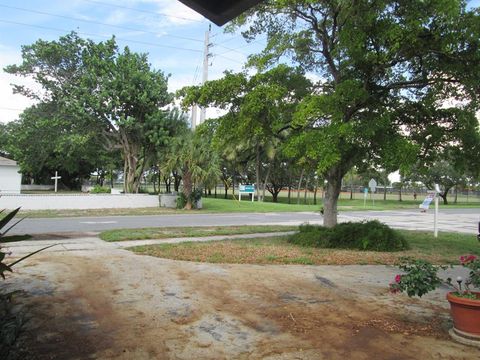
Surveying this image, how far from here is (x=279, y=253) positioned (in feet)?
Answer: 35.2

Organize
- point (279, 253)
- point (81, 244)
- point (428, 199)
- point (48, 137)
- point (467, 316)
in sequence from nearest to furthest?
1. point (467, 316)
2. point (279, 253)
3. point (81, 244)
4. point (428, 199)
5. point (48, 137)

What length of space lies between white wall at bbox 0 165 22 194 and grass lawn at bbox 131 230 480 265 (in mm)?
27623

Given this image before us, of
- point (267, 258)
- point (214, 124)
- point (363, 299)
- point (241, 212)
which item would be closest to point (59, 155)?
point (241, 212)

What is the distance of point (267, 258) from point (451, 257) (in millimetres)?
4839

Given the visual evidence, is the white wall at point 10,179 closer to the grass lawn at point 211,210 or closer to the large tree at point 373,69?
the grass lawn at point 211,210

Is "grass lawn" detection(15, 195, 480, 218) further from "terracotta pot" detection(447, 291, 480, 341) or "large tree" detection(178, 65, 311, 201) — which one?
A: "terracotta pot" detection(447, 291, 480, 341)

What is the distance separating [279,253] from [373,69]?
16.7 feet

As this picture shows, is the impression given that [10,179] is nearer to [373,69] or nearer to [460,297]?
[373,69]

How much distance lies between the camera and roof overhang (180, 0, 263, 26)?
15.0 ft

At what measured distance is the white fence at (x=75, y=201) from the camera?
933 inches

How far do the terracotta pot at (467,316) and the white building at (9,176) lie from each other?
115 feet

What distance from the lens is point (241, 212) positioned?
2736 cm

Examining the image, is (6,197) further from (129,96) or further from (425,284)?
(425,284)

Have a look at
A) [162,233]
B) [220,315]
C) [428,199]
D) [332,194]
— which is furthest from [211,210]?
[220,315]
